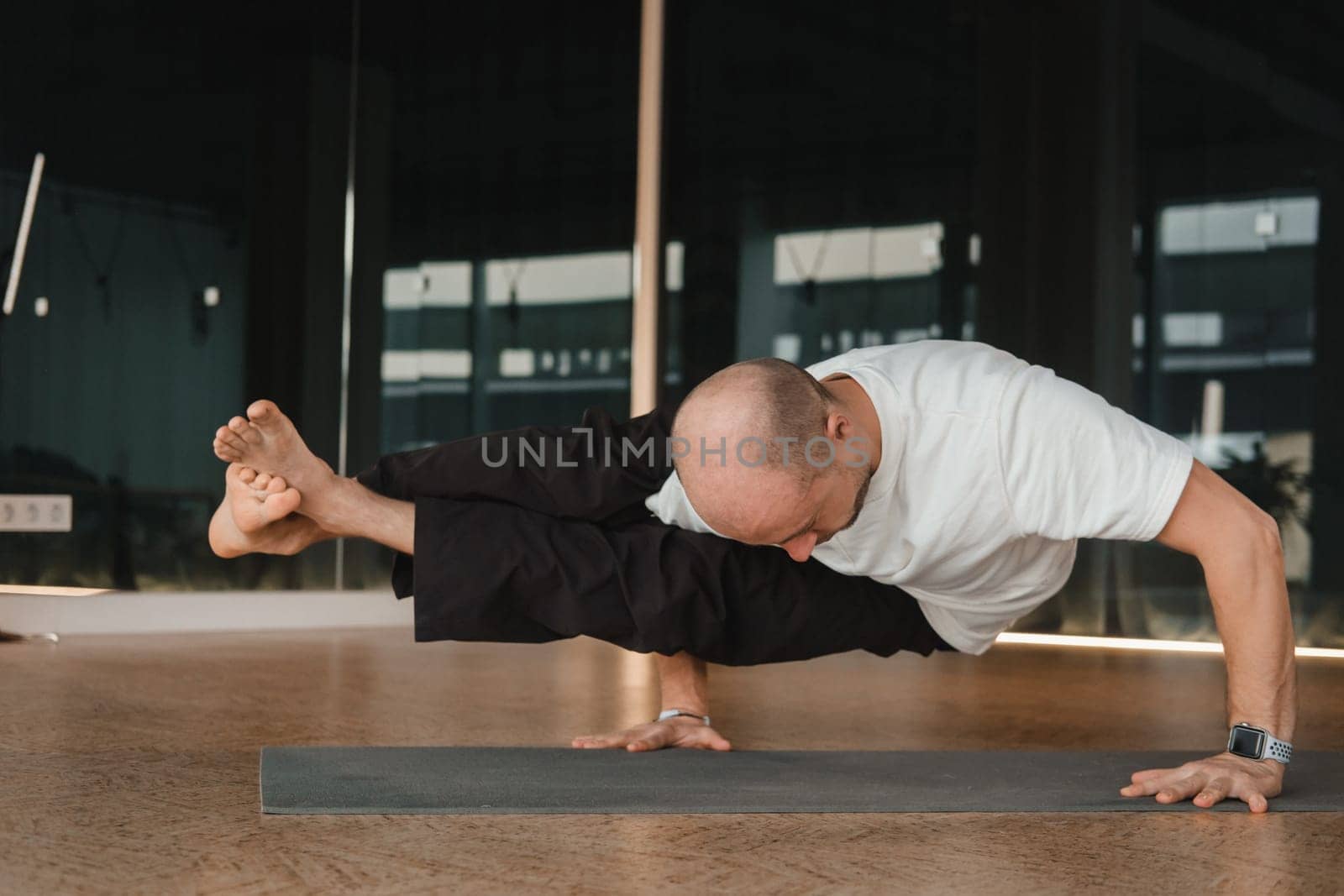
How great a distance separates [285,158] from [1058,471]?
11.6 ft

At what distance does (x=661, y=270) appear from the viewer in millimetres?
5055

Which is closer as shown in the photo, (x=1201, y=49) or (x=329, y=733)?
(x=329, y=733)

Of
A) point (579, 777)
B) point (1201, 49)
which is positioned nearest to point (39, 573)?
point (579, 777)

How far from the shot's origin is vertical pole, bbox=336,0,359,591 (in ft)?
15.2

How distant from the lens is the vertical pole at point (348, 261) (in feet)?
15.2

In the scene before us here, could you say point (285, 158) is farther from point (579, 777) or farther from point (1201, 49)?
point (579, 777)

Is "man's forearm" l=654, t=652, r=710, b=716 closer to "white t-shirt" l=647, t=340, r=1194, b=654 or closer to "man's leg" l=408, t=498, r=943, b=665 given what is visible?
"man's leg" l=408, t=498, r=943, b=665

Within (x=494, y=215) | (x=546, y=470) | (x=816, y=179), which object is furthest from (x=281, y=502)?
(x=816, y=179)

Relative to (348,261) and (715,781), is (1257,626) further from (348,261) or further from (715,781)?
(348,261)

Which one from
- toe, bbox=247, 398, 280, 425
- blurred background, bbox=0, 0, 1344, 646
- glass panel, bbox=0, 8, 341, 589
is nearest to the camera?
toe, bbox=247, 398, 280, 425

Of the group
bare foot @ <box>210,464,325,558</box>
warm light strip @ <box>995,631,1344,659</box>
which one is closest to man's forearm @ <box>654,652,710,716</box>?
bare foot @ <box>210,464,325,558</box>

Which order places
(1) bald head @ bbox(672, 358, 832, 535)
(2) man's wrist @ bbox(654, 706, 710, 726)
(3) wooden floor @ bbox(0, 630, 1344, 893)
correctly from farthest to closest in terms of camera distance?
(2) man's wrist @ bbox(654, 706, 710, 726) < (1) bald head @ bbox(672, 358, 832, 535) < (3) wooden floor @ bbox(0, 630, 1344, 893)

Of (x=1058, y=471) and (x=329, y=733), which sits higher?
(x=1058, y=471)

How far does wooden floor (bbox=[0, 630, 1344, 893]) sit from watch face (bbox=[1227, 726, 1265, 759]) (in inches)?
3.5
